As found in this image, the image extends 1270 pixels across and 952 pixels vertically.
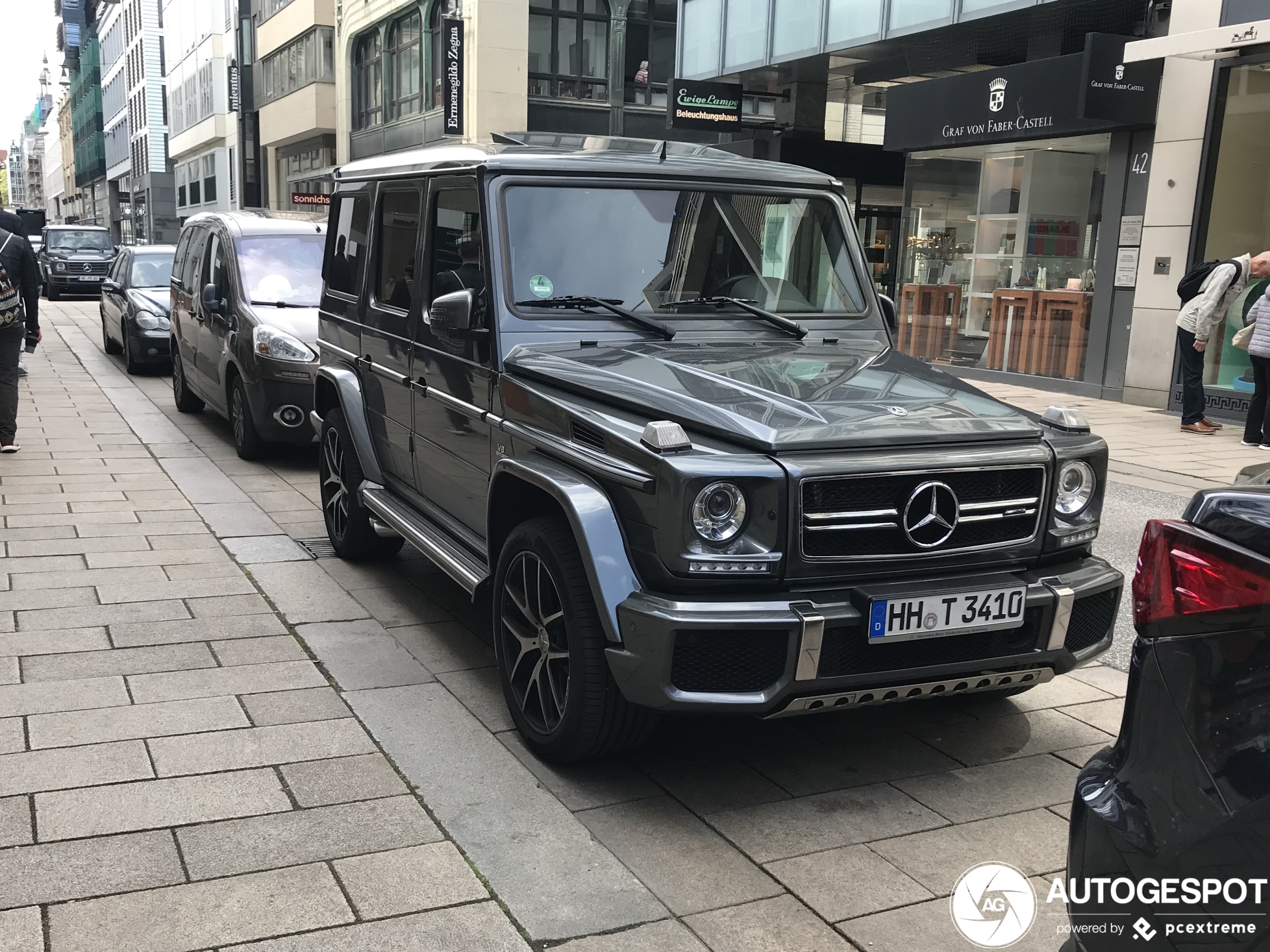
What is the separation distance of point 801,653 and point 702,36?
19.6 meters

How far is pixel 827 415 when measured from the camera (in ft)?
11.6

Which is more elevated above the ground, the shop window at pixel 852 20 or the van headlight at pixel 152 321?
the shop window at pixel 852 20

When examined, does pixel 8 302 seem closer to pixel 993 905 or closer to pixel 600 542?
pixel 600 542

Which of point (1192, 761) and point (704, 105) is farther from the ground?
point (704, 105)

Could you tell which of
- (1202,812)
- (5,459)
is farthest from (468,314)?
(5,459)

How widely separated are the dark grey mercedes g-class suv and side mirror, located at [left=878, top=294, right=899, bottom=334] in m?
0.02

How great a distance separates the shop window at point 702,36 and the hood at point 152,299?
9889 mm

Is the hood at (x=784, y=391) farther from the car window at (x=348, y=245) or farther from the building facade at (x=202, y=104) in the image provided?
the building facade at (x=202, y=104)

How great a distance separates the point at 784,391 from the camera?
3779 millimetres

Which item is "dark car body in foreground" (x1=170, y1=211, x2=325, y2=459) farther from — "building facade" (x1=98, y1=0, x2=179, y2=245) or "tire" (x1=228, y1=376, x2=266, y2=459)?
"building facade" (x1=98, y1=0, x2=179, y2=245)

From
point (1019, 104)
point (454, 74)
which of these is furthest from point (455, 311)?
point (454, 74)

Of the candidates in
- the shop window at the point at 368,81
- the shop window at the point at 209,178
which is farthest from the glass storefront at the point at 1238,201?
the shop window at the point at 209,178

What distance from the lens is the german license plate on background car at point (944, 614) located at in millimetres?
3355

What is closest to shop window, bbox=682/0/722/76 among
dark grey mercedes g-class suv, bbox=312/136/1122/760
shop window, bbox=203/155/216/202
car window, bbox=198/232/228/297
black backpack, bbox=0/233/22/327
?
car window, bbox=198/232/228/297
